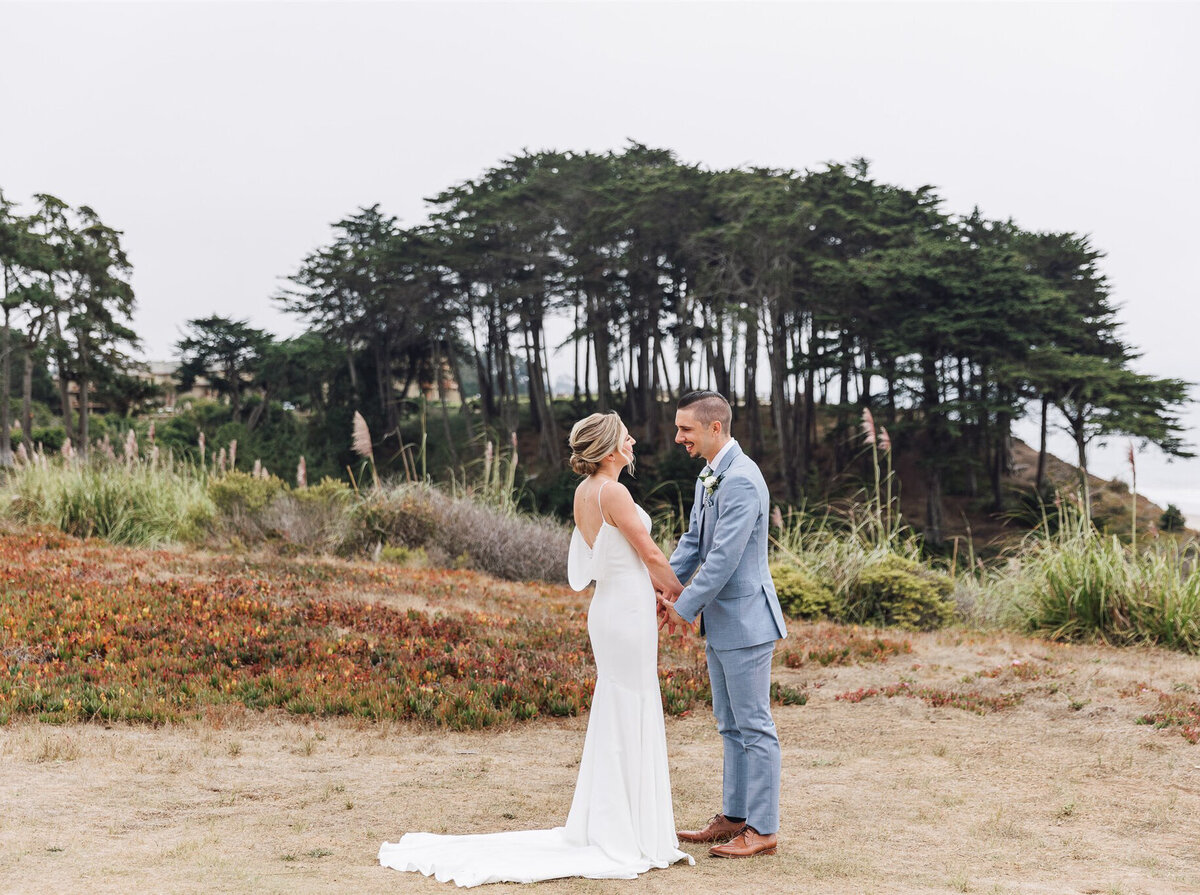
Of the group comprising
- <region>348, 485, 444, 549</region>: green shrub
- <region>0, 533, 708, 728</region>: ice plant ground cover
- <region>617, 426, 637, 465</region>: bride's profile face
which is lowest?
<region>0, 533, 708, 728</region>: ice plant ground cover

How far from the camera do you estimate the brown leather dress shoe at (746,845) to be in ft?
15.9

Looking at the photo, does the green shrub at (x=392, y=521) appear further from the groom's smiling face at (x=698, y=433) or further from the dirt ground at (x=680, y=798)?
the groom's smiling face at (x=698, y=433)

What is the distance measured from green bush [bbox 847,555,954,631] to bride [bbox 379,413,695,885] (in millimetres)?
8080

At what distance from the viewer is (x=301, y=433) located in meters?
50.8

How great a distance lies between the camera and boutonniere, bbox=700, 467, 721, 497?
4891 mm

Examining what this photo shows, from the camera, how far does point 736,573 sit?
479 centimetres

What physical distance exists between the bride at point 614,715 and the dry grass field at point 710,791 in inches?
8.4

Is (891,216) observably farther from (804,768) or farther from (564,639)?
(804,768)

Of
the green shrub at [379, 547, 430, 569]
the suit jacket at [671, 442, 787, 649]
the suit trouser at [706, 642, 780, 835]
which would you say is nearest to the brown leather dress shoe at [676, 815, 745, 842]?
the suit trouser at [706, 642, 780, 835]

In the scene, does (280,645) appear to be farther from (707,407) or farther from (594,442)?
(707,407)

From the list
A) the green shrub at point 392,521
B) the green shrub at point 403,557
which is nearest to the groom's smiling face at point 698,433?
the green shrub at point 403,557

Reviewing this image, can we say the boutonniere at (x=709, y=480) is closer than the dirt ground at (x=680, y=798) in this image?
No

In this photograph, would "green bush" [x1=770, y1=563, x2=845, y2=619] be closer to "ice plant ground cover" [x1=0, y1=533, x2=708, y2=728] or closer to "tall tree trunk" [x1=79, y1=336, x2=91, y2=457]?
"ice plant ground cover" [x1=0, y1=533, x2=708, y2=728]

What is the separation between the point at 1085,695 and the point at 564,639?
14.9ft
